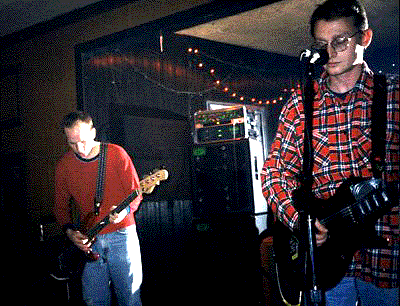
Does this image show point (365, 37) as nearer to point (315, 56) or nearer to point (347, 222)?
point (315, 56)

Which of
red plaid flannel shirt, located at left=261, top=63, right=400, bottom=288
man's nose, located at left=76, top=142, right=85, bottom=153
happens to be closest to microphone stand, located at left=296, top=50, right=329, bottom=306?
red plaid flannel shirt, located at left=261, top=63, right=400, bottom=288

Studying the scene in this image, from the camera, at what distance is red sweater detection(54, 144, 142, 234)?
147 inches

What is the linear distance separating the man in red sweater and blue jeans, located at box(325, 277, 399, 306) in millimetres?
2099

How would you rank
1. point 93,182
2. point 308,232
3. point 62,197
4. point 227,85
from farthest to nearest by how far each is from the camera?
point 227,85
point 62,197
point 93,182
point 308,232

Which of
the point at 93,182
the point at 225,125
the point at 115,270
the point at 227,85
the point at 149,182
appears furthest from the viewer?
the point at 227,85

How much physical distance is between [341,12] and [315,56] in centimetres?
27

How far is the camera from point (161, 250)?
5258 millimetres

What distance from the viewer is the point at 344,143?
6.01ft

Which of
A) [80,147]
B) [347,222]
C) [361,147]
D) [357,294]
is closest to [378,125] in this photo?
[361,147]

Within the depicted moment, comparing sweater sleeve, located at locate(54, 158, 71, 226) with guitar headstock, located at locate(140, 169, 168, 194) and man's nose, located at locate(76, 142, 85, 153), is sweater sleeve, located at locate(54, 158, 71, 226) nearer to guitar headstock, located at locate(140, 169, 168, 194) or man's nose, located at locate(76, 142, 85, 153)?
man's nose, located at locate(76, 142, 85, 153)

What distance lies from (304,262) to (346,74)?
763 mm

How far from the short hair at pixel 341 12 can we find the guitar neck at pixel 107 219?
2.28 meters

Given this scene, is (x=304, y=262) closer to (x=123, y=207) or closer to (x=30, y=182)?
(x=123, y=207)

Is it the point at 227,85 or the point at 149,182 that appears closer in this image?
the point at 149,182
